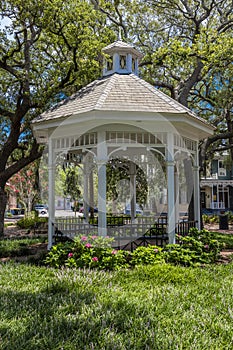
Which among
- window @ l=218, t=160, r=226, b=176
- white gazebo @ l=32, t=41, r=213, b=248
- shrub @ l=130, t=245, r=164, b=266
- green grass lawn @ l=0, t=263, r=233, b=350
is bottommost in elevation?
green grass lawn @ l=0, t=263, r=233, b=350

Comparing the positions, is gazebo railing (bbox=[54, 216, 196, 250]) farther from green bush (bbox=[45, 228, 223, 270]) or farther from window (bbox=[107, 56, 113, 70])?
window (bbox=[107, 56, 113, 70])

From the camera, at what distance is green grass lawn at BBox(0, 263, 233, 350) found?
12.7ft

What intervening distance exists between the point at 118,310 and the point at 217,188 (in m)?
35.5

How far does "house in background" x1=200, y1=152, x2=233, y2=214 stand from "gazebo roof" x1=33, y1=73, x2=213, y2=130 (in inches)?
1147

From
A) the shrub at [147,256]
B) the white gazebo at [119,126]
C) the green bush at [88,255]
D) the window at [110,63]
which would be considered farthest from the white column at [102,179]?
the window at [110,63]

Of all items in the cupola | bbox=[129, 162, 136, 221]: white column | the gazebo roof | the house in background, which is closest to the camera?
the gazebo roof

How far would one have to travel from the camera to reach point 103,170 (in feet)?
29.8

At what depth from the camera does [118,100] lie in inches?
358

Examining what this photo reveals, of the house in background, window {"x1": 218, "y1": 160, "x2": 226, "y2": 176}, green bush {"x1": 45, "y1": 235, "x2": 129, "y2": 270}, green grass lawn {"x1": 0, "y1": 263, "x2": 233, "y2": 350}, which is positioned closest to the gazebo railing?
A: green bush {"x1": 45, "y1": 235, "x2": 129, "y2": 270}

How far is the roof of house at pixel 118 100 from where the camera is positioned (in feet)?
28.8

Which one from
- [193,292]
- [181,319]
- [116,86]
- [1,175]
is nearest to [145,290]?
[193,292]

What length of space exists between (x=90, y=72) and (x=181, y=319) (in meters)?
10.5

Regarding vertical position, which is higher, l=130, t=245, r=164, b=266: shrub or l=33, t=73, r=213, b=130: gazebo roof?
l=33, t=73, r=213, b=130: gazebo roof

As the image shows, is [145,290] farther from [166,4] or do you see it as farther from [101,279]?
[166,4]
